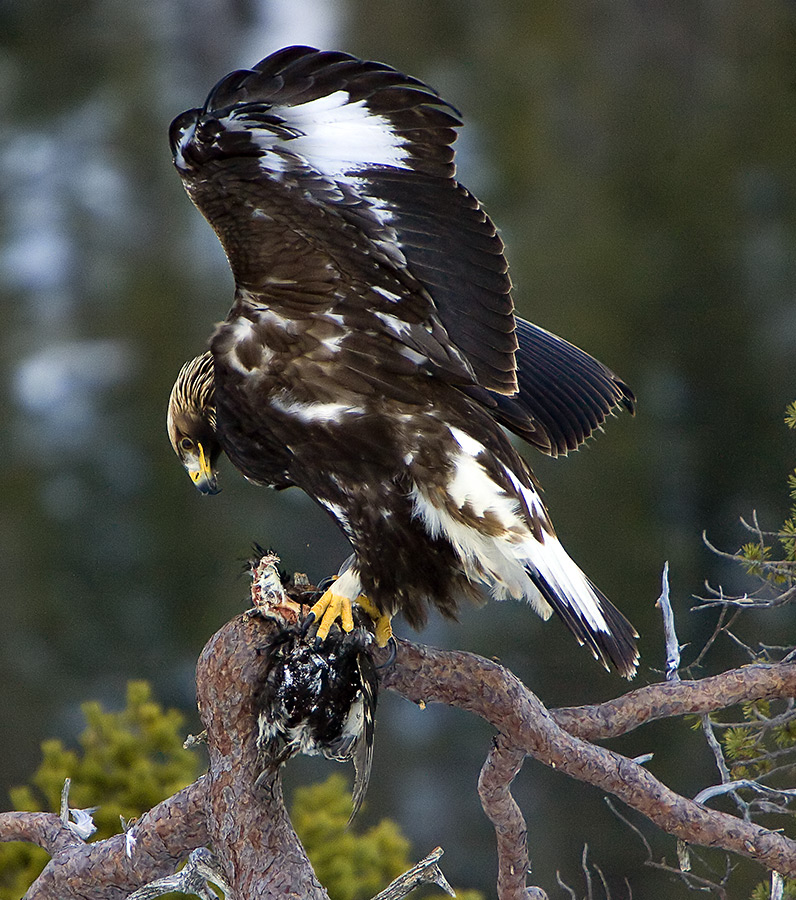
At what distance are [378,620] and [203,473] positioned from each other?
1.23 ft

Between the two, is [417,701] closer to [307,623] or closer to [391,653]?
[391,653]

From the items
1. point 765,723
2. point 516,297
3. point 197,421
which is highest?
point 516,297

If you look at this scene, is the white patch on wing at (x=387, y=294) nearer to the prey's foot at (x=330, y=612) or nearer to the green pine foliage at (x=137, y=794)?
the prey's foot at (x=330, y=612)

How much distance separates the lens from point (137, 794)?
1975 mm

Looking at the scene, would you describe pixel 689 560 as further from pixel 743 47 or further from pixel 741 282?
pixel 743 47

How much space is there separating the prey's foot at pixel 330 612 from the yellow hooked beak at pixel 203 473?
316 millimetres

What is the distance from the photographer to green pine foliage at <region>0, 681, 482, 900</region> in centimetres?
197

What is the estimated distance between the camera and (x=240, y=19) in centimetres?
249

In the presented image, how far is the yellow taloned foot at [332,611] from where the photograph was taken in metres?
1.27

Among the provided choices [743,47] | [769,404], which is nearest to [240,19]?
[743,47]

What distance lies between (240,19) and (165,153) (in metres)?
0.39

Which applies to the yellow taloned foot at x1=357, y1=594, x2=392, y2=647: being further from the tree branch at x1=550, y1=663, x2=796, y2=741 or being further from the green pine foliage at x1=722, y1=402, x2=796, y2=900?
the green pine foliage at x1=722, y1=402, x2=796, y2=900

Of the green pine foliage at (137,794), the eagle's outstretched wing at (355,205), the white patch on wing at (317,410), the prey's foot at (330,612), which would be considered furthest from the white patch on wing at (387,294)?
the green pine foliage at (137,794)

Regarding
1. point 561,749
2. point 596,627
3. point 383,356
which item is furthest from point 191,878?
point 383,356
